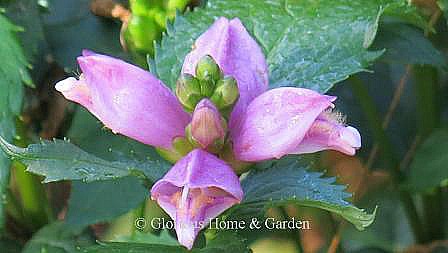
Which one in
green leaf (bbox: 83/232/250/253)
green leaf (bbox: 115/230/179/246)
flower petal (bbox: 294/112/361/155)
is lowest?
green leaf (bbox: 115/230/179/246)

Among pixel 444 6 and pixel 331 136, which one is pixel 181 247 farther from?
pixel 444 6

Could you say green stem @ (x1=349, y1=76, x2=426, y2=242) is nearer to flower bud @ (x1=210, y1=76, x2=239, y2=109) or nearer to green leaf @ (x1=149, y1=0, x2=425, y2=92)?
green leaf @ (x1=149, y1=0, x2=425, y2=92)

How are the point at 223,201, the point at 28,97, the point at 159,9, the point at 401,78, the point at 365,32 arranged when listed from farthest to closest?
the point at 401,78
the point at 28,97
the point at 159,9
the point at 365,32
the point at 223,201

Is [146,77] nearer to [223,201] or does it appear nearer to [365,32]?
[223,201]

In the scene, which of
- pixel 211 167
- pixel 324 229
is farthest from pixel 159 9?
pixel 324 229

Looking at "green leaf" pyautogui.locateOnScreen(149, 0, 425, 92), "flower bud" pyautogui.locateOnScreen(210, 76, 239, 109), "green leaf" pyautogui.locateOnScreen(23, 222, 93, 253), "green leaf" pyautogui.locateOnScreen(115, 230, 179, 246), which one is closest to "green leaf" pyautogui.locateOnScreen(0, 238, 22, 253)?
"green leaf" pyautogui.locateOnScreen(23, 222, 93, 253)

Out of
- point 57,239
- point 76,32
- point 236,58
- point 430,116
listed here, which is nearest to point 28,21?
point 76,32

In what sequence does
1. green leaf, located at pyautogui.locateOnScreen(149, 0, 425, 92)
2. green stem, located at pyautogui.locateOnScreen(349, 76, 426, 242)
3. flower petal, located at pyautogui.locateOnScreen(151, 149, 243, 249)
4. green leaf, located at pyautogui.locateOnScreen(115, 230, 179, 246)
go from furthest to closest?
green stem, located at pyautogui.locateOnScreen(349, 76, 426, 242), green leaf, located at pyautogui.locateOnScreen(115, 230, 179, 246), green leaf, located at pyautogui.locateOnScreen(149, 0, 425, 92), flower petal, located at pyautogui.locateOnScreen(151, 149, 243, 249)

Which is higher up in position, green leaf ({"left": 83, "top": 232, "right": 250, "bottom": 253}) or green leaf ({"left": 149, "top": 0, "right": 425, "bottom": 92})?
green leaf ({"left": 149, "top": 0, "right": 425, "bottom": 92})
